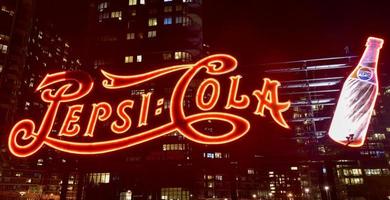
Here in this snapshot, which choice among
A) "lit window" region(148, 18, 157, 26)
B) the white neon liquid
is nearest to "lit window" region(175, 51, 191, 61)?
"lit window" region(148, 18, 157, 26)

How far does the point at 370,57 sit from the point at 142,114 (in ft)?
31.3

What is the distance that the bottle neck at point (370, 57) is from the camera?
1286 cm

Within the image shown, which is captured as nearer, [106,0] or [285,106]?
[285,106]

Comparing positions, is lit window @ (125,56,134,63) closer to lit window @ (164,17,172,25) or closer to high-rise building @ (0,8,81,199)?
lit window @ (164,17,172,25)

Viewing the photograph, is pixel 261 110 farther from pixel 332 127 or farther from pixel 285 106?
pixel 332 127

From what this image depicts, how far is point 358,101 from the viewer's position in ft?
40.6

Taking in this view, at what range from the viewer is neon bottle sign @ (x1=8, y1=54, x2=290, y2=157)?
39.7 feet

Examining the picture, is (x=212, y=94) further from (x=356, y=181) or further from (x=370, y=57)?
(x=356, y=181)

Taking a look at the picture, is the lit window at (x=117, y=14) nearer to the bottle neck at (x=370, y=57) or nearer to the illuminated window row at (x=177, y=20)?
the illuminated window row at (x=177, y=20)

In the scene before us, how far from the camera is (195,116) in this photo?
12266 mm

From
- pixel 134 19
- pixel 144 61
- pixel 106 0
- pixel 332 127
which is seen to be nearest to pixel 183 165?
pixel 332 127

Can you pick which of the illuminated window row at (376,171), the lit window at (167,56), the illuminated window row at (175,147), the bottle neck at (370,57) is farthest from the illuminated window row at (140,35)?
the illuminated window row at (376,171)

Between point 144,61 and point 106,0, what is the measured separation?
62.9ft

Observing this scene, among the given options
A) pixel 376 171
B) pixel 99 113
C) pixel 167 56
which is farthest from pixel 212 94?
pixel 376 171
